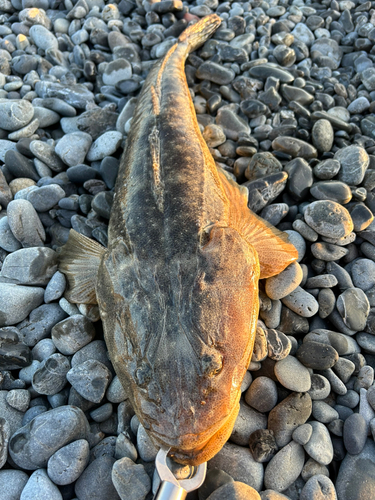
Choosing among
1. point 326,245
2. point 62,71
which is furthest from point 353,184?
point 62,71

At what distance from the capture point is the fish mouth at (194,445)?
6.58ft

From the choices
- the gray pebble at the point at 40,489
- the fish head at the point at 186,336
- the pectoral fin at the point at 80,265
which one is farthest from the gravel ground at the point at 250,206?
the fish head at the point at 186,336

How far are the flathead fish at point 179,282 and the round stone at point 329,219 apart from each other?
372mm

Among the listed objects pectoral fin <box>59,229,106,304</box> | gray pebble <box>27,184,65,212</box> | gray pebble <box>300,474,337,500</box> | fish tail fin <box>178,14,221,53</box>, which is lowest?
gray pebble <box>300,474,337,500</box>

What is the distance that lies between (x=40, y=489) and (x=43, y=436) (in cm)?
30

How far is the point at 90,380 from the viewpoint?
2.71 m

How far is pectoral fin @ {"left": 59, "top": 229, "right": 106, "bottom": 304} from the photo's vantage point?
3.12m

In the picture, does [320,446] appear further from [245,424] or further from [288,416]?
[245,424]

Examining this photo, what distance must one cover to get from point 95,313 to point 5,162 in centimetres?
236

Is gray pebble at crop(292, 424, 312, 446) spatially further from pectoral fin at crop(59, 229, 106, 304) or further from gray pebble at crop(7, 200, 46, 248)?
gray pebble at crop(7, 200, 46, 248)

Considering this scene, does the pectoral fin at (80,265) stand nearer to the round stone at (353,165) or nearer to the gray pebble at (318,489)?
the gray pebble at (318,489)

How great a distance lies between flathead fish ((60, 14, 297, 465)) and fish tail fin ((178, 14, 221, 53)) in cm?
265

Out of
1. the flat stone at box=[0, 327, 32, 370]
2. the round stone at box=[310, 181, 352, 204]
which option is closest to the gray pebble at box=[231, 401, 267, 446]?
the flat stone at box=[0, 327, 32, 370]

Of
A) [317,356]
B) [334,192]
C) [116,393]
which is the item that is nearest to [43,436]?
[116,393]
